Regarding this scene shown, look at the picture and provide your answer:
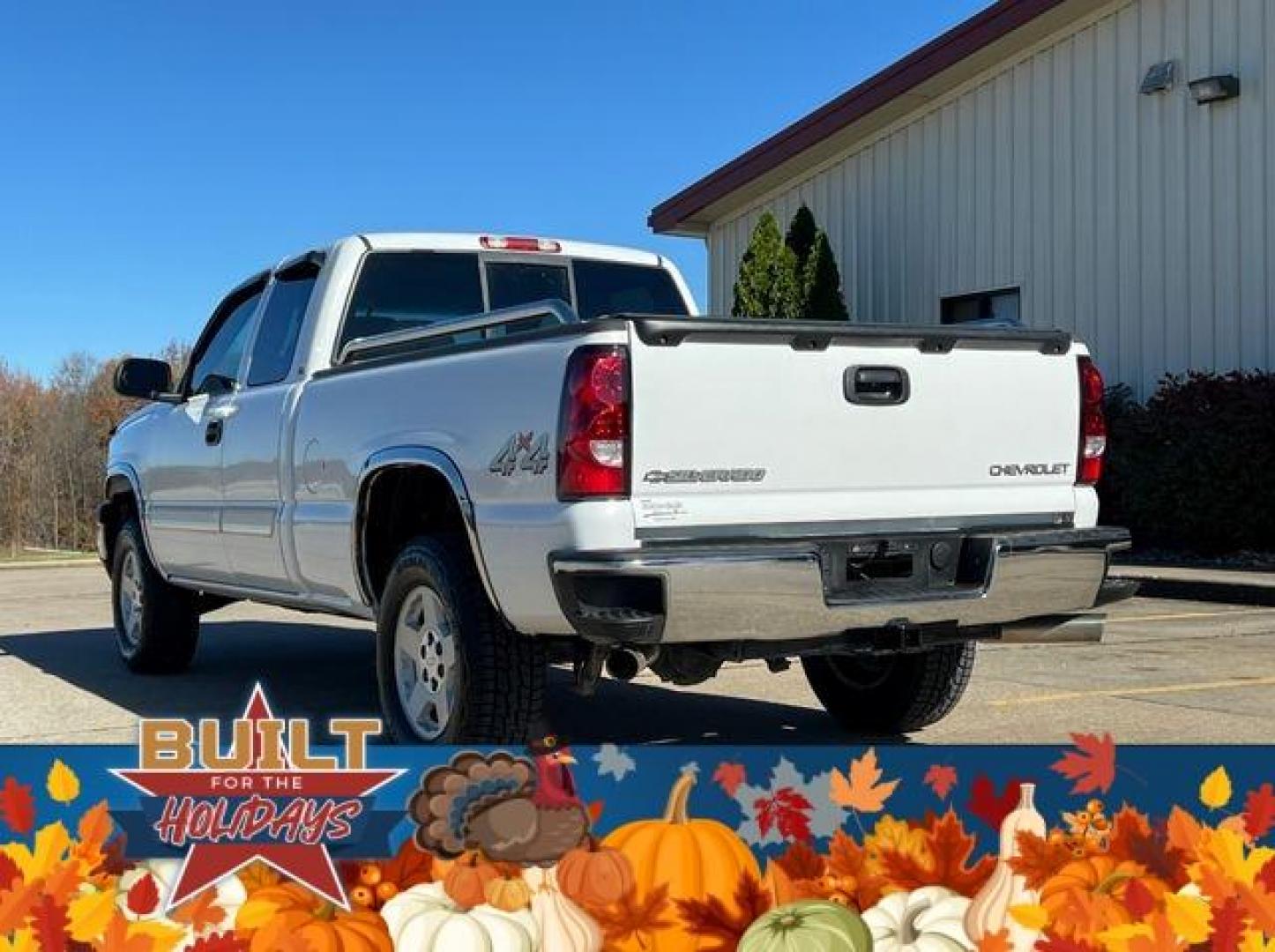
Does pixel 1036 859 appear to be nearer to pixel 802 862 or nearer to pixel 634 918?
pixel 802 862

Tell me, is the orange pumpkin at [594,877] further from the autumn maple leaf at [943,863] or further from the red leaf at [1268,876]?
the red leaf at [1268,876]

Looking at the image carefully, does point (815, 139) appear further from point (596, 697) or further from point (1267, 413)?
point (596, 697)

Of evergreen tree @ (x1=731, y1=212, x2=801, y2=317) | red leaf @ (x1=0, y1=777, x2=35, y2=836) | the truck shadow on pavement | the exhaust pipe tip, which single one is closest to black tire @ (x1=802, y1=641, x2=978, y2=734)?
the truck shadow on pavement

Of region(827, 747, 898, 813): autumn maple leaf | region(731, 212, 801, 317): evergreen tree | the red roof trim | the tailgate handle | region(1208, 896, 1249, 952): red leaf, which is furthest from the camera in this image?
region(731, 212, 801, 317): evergreen tree

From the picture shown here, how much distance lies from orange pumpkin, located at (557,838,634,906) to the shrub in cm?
1228

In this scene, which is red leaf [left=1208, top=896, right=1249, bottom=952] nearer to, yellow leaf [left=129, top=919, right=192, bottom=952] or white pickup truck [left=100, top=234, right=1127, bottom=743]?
yellow leaf [left=129, top=919, right=192, bottom=952]

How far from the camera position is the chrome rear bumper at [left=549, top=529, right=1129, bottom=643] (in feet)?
13.6

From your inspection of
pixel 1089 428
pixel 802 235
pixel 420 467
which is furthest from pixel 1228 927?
pixel 802 235

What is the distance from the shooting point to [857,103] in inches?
742

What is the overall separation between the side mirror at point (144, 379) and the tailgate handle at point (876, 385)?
13.8 ft

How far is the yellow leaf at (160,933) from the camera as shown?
7.18ft

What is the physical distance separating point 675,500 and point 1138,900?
2245 millimetres

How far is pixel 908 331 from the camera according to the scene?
471 centimetres

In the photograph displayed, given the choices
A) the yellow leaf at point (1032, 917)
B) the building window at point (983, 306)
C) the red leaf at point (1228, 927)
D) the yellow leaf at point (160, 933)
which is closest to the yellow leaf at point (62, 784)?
the yellow leaf at point (160, 933)
